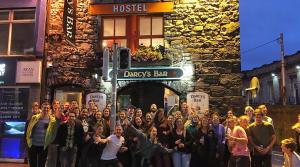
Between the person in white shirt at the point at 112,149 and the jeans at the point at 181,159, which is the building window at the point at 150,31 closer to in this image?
the jeans at the point at 181,159

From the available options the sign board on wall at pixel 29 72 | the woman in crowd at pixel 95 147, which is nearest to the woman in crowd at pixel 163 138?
the woman in crowd at pixel 95 147

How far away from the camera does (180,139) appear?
9156 mm

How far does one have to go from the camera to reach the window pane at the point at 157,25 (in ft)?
44.5

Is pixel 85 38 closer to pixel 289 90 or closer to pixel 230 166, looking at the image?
pixel 230 166

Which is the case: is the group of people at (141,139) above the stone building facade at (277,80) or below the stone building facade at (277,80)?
below

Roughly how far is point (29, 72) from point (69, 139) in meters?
5.09

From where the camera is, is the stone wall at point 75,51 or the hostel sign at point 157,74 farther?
the stone wall at point 75,51

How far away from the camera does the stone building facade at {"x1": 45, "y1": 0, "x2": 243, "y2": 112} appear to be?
1295 centimetres

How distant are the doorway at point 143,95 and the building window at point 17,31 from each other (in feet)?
12.2

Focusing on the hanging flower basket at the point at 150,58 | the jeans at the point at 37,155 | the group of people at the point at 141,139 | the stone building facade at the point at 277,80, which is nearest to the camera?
the group of people at the point at 141,139

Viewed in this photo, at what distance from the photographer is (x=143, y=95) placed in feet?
43.9

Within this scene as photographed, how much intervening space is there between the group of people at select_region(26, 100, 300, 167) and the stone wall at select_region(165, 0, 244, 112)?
3.33m

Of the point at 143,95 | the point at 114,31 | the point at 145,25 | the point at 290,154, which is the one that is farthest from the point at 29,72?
the point at 290,154

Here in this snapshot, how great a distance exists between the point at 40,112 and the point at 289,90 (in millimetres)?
33709
